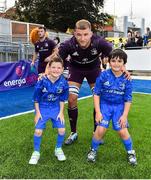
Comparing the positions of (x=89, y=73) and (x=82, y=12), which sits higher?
(x=82, y=12)

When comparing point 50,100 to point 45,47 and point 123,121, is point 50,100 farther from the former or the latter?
point 45,47

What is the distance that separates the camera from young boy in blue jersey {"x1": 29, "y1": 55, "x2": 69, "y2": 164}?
4.91m

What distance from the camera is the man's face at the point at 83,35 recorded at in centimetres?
528

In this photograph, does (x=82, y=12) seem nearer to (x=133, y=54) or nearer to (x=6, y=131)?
(x=133, y=54)

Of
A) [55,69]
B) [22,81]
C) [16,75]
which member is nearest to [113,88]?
[55,69]

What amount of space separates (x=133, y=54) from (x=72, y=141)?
1400 cm

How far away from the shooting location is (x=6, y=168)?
464 centimetres

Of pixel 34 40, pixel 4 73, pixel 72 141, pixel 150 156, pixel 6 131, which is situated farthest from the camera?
pixel 4 73

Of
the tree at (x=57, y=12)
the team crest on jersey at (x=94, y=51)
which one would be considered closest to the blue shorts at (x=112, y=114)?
the team crest on jersey at (x=94, y=51)

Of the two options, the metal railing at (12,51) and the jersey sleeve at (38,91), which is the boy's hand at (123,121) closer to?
the jersey sleeve at (38,91)

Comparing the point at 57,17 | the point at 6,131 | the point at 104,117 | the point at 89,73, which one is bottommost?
the point at 6,131

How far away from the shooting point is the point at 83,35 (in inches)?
209

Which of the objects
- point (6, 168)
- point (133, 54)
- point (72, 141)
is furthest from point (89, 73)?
point (133, 54)

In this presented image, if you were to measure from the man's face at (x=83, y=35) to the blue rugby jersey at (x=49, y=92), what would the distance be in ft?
2.25
